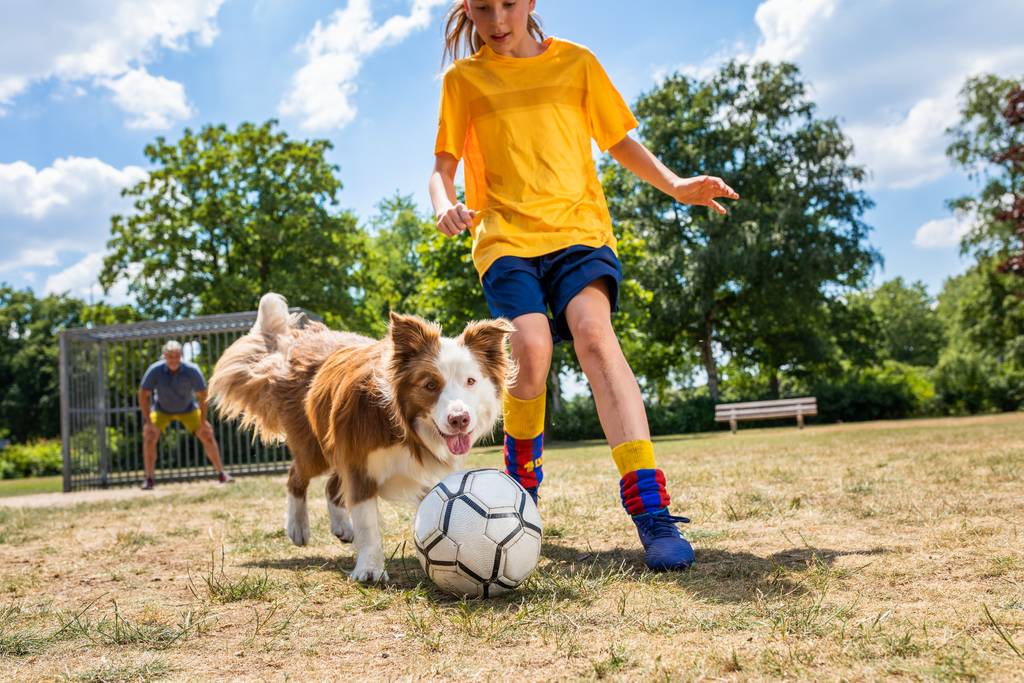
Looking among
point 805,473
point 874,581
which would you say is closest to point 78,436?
point 805,473

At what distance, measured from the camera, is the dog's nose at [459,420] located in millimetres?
3787

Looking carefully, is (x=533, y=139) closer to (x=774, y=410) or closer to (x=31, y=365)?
(x=774, y=410)

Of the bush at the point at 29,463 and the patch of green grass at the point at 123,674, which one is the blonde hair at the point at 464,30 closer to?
the patch of green grass at the point at 123,674

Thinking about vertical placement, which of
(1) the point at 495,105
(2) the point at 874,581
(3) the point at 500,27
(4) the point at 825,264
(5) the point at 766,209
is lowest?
(2) the point at 874,581

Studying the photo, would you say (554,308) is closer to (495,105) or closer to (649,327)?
(495,105)

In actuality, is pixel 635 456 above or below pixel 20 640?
above

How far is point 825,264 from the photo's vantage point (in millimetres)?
34375

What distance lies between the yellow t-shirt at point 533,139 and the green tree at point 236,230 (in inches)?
949

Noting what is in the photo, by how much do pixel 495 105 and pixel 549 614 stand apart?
264cm

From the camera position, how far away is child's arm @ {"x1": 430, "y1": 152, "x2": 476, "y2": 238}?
3.89m

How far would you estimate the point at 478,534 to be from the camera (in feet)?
11.0

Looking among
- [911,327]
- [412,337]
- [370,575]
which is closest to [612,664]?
[370,575]

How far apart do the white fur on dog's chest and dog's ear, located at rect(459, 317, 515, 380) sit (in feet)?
1.98

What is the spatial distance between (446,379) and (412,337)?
0.27m
